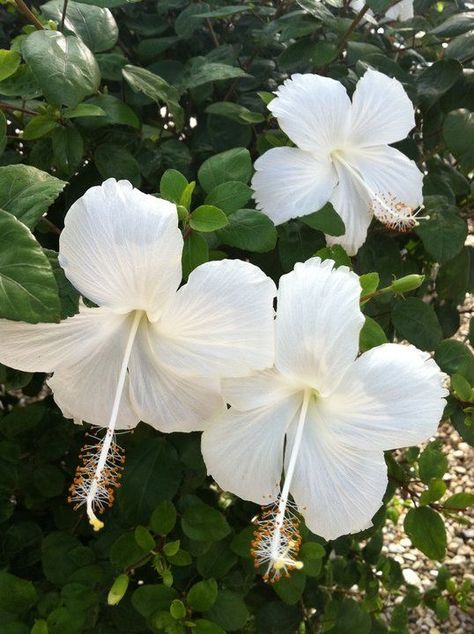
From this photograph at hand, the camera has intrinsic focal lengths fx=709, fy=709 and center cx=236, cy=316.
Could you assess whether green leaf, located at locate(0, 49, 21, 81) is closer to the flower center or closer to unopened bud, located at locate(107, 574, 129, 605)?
the flower center

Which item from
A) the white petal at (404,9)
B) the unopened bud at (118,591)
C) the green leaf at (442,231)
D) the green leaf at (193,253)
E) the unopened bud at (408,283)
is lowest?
the unopened bud at (118,591)

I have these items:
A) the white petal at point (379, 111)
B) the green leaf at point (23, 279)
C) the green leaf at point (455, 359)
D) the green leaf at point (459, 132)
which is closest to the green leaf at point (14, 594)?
the green leaf at point (23, 279)

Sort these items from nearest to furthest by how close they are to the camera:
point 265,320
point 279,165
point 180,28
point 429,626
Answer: point 265,320, point 279,165, point 180,28, point 429,626

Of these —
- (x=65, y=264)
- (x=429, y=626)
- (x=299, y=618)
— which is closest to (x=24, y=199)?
(x=65, y=264)

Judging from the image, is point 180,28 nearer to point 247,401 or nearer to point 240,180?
point 240,180

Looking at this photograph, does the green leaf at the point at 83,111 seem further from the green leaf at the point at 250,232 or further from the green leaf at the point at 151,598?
the green leaf at the point at 151,598

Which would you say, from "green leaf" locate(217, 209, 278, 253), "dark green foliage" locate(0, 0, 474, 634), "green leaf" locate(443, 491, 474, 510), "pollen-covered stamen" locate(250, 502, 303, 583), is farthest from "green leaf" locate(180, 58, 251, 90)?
"green leaf" locate(443, 491, 474, 510)
